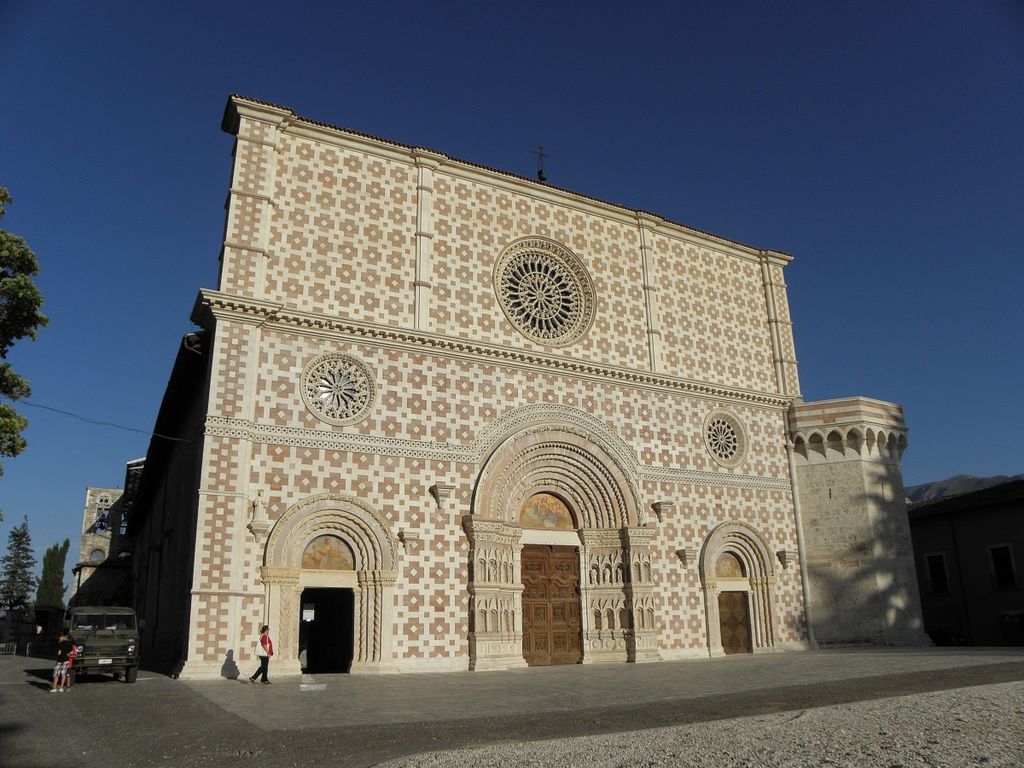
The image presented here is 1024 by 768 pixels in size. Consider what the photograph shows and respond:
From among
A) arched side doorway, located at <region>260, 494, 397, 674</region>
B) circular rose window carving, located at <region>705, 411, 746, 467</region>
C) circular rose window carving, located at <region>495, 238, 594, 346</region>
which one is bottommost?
arched side doorway, located at <region>260, 494, 397, 674</region>

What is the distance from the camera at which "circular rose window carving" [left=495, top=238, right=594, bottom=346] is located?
76.9ft

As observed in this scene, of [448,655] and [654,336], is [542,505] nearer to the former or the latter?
[448,655]

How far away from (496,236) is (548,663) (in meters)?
12.3

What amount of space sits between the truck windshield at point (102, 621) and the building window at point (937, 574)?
102 feet

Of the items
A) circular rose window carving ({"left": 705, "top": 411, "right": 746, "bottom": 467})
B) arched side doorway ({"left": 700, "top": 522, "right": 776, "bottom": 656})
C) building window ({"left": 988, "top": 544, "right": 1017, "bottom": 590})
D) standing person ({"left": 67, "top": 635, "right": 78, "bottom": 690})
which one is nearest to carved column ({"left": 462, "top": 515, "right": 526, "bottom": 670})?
A: arched side doorway ({"left": 700, "top": 522, "right": 776, "bottom": 656})

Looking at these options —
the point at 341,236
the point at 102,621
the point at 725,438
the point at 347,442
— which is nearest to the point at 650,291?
the point at 725,438

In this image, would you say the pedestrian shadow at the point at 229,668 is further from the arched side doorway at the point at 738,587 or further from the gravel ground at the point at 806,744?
the arched side doorway at the point at 738,587

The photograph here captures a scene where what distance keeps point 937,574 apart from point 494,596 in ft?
76.0

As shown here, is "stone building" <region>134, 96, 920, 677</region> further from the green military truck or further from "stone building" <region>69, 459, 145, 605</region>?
"stone building" <region>69, 459, 145, 605</region>

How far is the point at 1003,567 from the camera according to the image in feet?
101

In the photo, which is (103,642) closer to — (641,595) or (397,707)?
(397,707)

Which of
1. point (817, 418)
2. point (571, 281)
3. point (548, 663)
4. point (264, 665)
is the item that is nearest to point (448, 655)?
point (548, 663)

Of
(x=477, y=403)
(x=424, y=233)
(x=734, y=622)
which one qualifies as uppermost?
(x=424, y=233)

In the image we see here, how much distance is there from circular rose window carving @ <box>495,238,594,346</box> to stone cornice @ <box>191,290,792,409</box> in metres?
0.99
